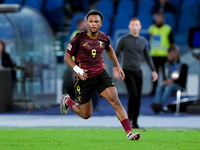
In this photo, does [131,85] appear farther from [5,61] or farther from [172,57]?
[5,61]

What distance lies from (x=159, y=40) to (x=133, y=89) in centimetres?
683

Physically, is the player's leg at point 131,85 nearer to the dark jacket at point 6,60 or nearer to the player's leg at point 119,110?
the player's leg at point 119,110

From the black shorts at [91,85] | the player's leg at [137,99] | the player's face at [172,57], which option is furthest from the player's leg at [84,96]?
the player's face at [172,57]

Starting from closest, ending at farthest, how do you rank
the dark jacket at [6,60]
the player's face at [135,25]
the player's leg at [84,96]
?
1. the player's leg at [84,96]
2. the player's face at [135,25]
3. the dark jacket at [6,60]

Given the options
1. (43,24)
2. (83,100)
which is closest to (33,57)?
(43,24)

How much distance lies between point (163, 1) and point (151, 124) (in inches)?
348

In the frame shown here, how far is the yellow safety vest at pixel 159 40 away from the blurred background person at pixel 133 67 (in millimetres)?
6174

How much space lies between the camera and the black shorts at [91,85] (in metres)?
7.74

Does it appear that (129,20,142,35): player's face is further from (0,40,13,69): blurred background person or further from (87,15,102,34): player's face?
(0,40,13,69): blurred background person

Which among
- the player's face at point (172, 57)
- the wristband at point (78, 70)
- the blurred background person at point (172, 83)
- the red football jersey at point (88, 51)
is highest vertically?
the red football jersey at point (88, 51)
